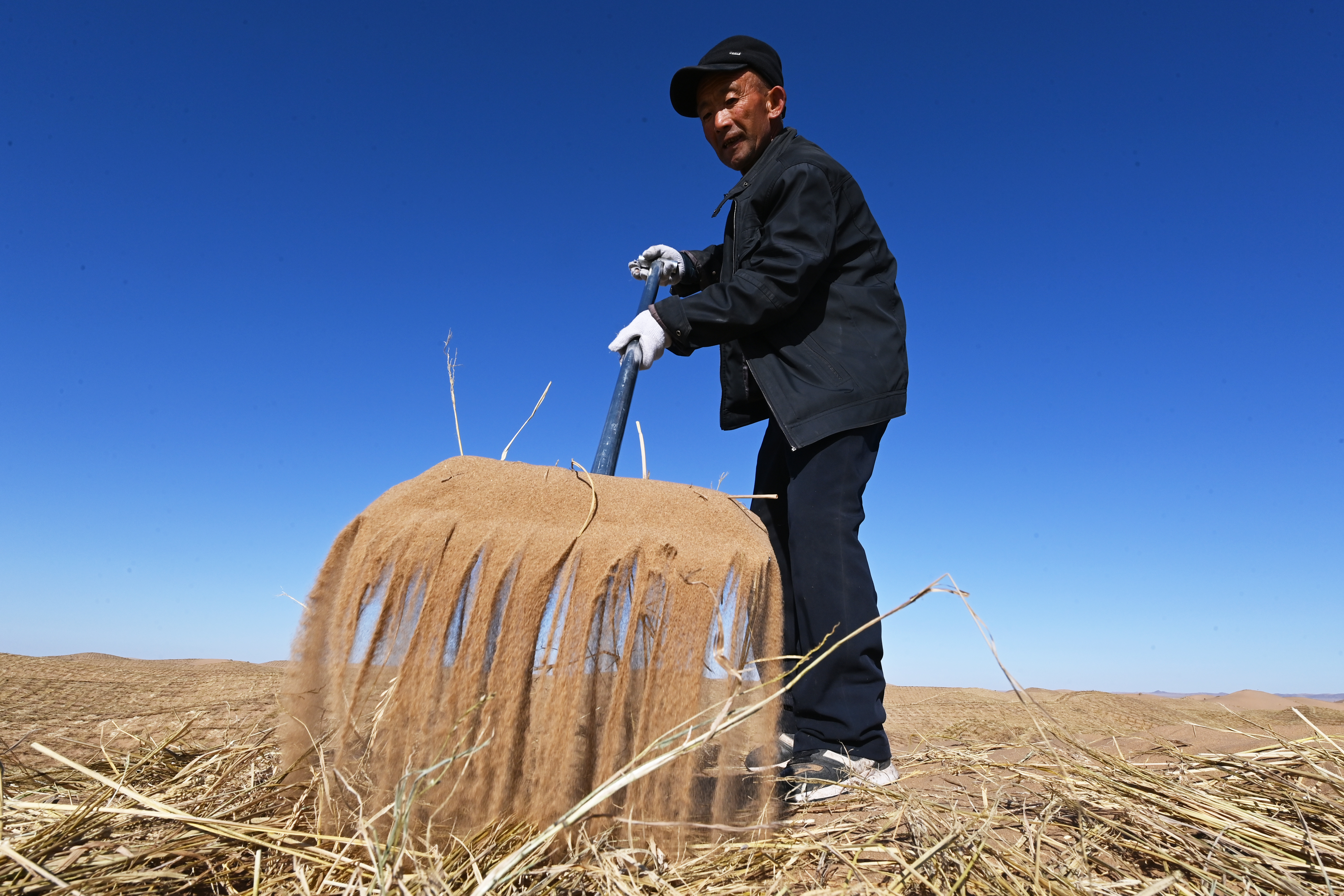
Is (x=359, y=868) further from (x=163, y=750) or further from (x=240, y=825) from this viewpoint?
(x=163, y=750)

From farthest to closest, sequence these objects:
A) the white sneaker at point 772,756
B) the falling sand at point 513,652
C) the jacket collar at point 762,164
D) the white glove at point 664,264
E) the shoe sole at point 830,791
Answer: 1. the white glove at point 664,264
2. the jacket collar at point 762,164
3. the shoe sole at point 830,791
4. the white sneaker at point 772,756
5. the falling sand at point 513,652

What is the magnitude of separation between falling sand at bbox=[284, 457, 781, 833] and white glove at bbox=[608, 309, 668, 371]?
69 cm

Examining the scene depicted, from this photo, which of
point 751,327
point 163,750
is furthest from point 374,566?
point 751,327

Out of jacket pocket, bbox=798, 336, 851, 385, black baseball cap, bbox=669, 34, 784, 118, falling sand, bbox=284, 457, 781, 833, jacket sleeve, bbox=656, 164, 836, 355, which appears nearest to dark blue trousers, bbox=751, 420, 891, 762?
jacket pocket, bbox=798, 336, 851, 385

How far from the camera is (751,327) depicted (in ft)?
5.98

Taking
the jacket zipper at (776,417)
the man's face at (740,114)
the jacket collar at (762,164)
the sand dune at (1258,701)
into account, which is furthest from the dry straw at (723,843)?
the sand dune at (1258,701)

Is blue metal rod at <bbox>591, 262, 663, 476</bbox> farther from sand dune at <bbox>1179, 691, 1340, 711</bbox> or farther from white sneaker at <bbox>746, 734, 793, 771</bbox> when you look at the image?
sand dune at <bbox>1179, 691, 1340, 711</bbox>

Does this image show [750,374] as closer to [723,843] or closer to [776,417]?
[776,417]

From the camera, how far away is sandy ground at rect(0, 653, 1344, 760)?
2.19 meters

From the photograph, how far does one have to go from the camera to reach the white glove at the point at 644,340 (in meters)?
1.87

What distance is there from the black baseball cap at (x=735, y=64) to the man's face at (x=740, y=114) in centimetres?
2

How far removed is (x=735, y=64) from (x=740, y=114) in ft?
0.46

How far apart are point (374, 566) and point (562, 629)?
31cm

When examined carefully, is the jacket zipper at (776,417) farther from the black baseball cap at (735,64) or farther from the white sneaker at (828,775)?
the black baseball cap at (735,64)
